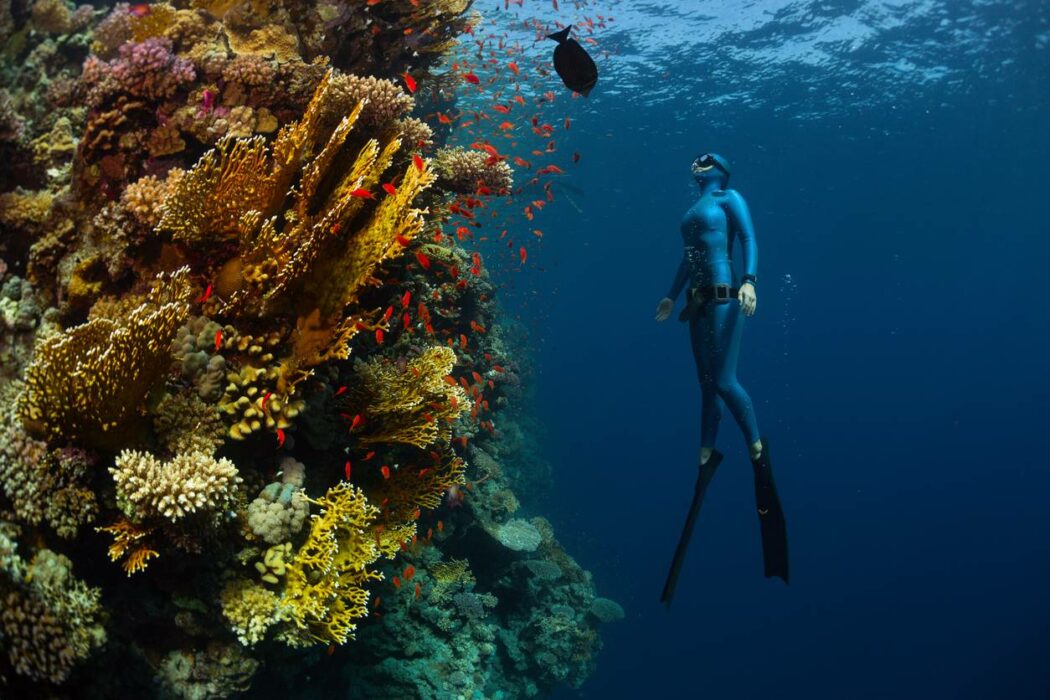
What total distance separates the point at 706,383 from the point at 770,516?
81.2 inches

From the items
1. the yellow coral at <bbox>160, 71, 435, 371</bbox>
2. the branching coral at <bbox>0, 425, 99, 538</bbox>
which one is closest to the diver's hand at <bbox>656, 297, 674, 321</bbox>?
the yellow coral at <bbox>160, 71, 435, 371</bbox>

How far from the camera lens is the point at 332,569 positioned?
3.39 m

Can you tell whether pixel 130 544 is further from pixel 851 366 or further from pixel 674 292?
pixel 851 366

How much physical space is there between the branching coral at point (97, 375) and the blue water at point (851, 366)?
1013 inches

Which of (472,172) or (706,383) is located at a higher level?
(472,172)

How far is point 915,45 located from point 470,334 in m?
27.9

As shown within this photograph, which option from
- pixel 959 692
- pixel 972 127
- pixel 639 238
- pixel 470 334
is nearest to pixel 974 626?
pixel 959 692

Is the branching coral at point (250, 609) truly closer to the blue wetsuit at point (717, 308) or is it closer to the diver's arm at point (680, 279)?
the blue wetsuit at point (717, 308)

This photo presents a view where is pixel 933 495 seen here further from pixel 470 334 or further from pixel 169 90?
pixel 169 90

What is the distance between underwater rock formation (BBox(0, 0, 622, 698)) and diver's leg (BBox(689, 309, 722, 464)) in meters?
4.50

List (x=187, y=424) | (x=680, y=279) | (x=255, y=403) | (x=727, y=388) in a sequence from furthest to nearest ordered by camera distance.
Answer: (x=680, y=279)
(x=727, y=388)
(x=255, y=403)
(x=187, y=424)

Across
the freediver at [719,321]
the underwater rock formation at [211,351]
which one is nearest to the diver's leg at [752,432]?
the freediver at [719,321]

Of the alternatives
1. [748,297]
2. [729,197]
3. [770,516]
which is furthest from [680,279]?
[770,516]

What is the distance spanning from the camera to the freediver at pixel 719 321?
7562 millimetres
